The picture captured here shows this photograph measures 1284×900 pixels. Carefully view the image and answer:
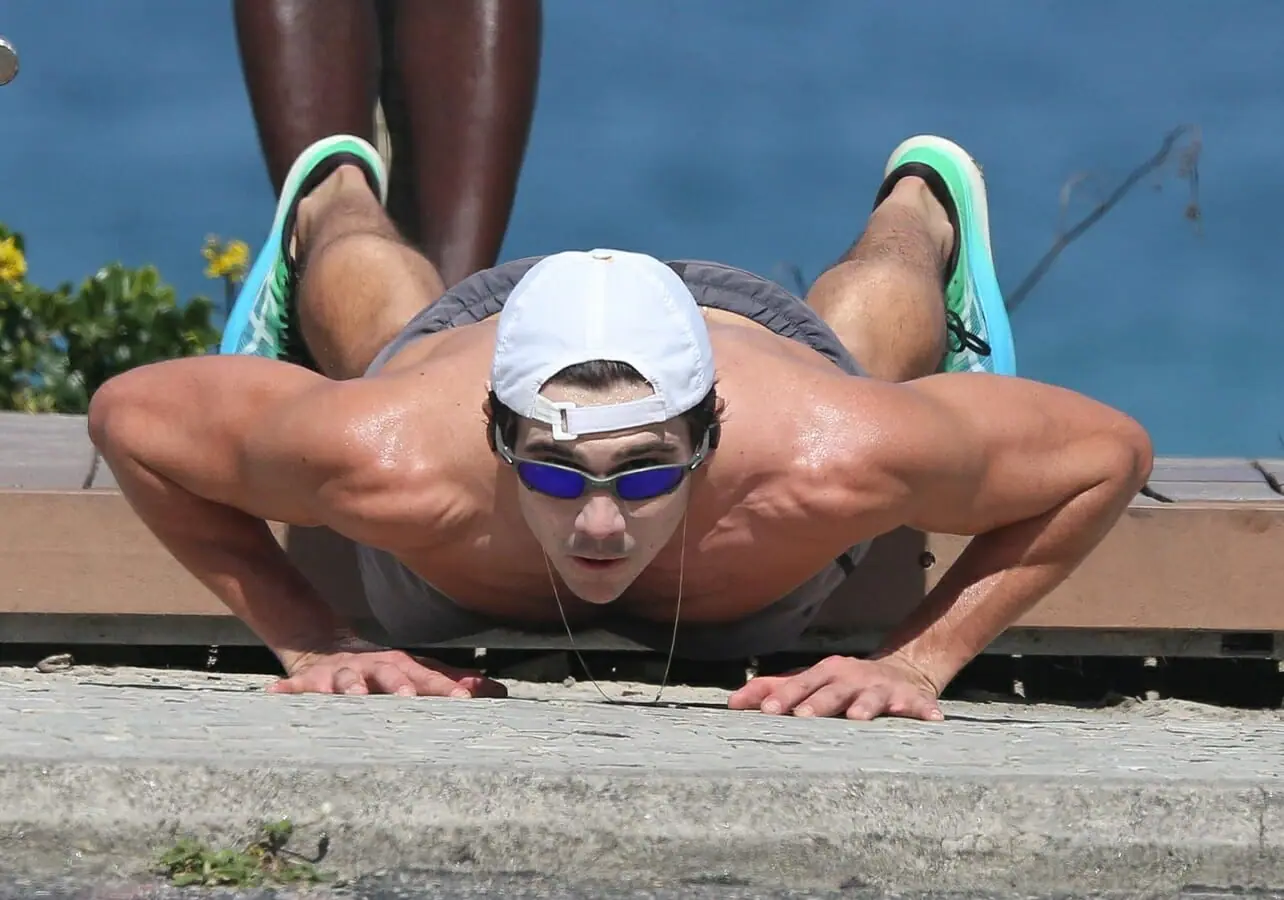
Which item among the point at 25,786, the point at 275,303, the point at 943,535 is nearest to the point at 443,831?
the point at 25,786

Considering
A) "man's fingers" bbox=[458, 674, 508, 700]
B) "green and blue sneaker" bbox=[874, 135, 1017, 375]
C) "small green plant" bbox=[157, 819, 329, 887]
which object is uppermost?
"green and blue sneaker" bbox=[874, 135, 1017, 375]

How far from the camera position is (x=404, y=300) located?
121 inches

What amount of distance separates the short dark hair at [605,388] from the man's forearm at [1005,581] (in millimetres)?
474

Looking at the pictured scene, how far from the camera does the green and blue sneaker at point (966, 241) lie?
361cm

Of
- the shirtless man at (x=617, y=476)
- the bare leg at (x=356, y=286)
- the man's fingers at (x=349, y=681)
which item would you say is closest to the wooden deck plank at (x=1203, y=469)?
the shirtless man at (x=617, y=476)

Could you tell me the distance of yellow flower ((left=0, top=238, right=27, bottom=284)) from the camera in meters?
5.13

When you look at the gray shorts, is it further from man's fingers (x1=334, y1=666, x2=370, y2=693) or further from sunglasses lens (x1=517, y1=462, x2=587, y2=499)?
sunglasses lens (x1=517, y1=462, x2=587, y2=499)

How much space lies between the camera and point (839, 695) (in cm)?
216

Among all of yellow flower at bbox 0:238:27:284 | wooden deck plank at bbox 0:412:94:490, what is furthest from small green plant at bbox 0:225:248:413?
wooden deck plank at bbox 0:412:94:490

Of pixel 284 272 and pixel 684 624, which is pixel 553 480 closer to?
pixel 684 624

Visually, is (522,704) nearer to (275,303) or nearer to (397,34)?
(275,303)

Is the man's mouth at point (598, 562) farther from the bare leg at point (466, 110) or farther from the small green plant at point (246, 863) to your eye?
the bare leg at point (466, 110)

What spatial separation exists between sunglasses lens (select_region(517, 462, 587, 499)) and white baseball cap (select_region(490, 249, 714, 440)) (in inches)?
2.0

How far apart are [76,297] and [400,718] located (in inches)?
145
